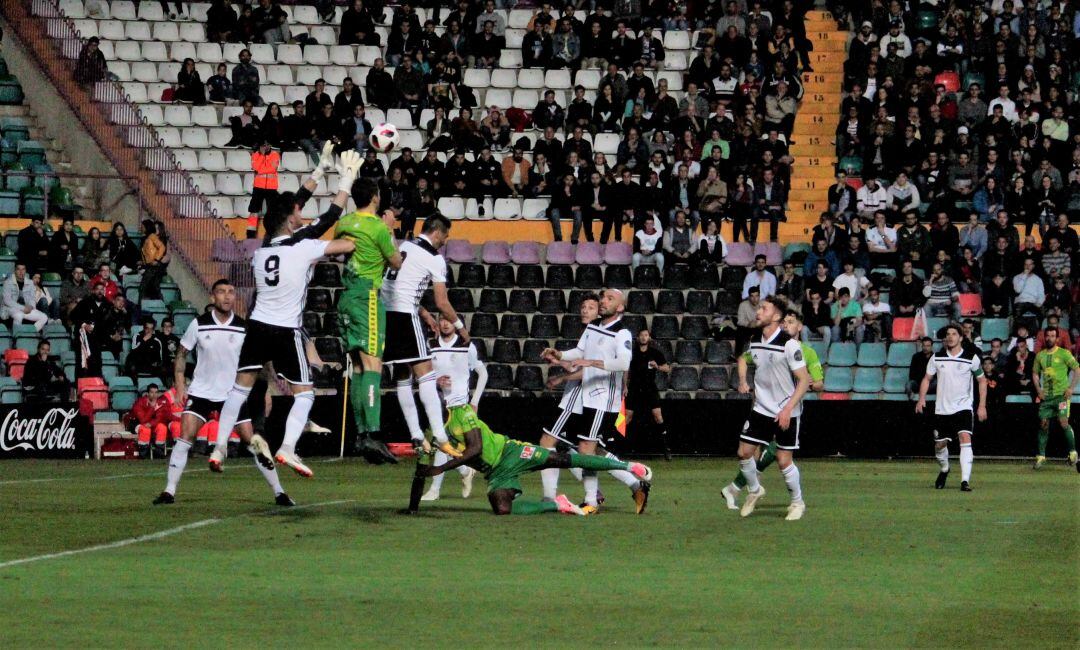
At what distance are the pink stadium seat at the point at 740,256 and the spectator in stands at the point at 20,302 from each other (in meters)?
13.0

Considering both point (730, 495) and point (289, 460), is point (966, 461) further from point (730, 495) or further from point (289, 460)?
point (289, 460)

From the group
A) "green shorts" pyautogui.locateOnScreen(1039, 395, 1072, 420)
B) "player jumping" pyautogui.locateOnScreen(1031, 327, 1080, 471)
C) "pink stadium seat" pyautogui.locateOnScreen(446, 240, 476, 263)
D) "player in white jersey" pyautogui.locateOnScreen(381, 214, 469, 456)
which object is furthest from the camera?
"pink stadium seat" pyautogui.locateOnScreen(446, 240, 476, 263)

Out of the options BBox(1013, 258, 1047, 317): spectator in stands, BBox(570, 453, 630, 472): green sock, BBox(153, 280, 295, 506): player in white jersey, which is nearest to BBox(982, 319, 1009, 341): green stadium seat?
BBox(1013, 258, 1047, 317): spectator in stands

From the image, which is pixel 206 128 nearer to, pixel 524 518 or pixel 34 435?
pixel 34 435

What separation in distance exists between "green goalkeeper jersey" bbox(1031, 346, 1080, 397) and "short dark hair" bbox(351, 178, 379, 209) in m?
15.9

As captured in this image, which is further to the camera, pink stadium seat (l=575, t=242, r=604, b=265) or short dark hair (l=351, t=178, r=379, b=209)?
pink stadium seat (l=575, t=242, r=604, b=265)

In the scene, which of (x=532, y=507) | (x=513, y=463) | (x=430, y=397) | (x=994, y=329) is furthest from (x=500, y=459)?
(x=994, y=329)

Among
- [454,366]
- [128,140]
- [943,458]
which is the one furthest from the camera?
[128,140]

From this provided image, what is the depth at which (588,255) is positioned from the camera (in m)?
31.9

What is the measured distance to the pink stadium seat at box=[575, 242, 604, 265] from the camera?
31922 mm

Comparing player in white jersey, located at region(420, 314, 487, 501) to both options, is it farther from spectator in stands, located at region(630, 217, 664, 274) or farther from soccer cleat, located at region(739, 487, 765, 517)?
spectator in stands, located at region(630, 217, 664, 274)

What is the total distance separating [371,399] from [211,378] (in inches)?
108

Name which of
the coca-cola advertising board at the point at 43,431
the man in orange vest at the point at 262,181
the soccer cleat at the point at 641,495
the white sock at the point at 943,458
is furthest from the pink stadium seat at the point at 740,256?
the soccer cleat at the point at 641,495

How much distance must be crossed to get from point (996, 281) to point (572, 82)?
10242mm
